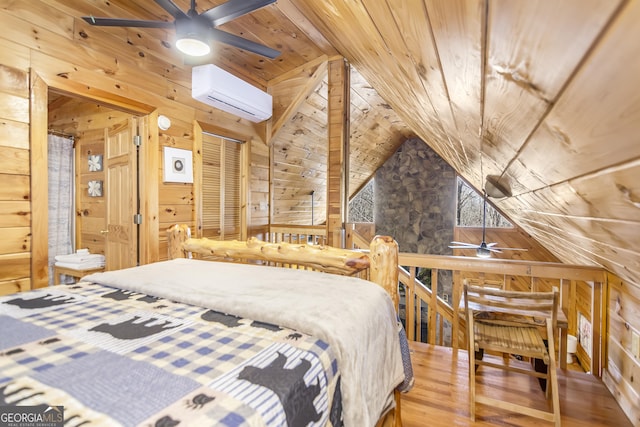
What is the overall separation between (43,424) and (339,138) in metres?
3.37

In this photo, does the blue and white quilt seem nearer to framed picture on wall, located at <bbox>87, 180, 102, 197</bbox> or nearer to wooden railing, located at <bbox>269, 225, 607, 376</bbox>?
wooden railing, located at <bbox>269, 225, 607, 376</bbox>

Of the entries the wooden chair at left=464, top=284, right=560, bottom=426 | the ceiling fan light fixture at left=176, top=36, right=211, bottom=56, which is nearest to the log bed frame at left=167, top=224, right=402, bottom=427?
the wooden chair at left=464, top=284, right=560, bottom=426

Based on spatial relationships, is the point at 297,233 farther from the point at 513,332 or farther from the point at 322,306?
the point at 322,306

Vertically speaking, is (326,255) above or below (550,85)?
below

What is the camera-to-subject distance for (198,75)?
301cm

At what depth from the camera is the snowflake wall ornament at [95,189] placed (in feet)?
11.6

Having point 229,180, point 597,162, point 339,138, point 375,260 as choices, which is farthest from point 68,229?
point 597,162

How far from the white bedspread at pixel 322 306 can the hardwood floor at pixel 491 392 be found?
0.62 metres

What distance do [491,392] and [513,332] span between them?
402 millimetres

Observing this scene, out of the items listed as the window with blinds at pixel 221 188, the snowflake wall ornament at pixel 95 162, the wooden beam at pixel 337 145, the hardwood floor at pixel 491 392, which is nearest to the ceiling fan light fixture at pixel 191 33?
the window with blinds at pixel 221 188

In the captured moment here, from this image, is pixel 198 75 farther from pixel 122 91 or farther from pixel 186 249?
pixel 186 249

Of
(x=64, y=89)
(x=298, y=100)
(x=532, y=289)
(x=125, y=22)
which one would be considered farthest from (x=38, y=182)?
(x=532, y=289)

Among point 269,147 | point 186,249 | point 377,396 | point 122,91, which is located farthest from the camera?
point 269,147

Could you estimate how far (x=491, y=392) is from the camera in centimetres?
186
